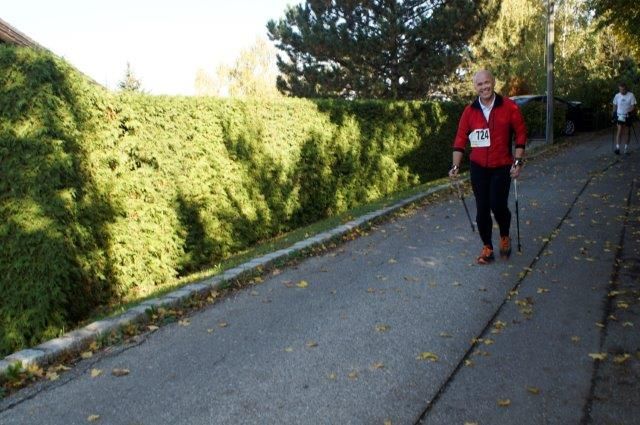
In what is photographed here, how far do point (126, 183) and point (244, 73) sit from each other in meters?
53.8

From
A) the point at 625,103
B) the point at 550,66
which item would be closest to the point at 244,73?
the point at 550,66

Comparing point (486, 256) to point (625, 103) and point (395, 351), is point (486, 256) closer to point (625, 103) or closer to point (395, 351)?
point (395, 351)

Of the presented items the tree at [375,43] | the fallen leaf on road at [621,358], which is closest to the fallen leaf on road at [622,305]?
the fallen leaf on road at [621,358]

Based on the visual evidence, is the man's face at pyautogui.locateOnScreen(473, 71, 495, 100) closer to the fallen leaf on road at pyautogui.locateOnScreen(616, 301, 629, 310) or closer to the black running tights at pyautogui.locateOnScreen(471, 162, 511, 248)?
the black running tights at pyautogui.locateOnScreen(471, 162, 511, 248)

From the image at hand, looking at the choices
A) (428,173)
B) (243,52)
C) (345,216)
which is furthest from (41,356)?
(243,52)

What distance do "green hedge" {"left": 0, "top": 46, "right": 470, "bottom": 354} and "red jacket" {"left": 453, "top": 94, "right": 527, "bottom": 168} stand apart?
3.89 m

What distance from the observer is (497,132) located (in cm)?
658

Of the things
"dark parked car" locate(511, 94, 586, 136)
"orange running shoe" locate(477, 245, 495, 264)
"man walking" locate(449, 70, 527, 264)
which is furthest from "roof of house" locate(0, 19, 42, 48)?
"dark parked car" locate(511, 94, 586, 136)

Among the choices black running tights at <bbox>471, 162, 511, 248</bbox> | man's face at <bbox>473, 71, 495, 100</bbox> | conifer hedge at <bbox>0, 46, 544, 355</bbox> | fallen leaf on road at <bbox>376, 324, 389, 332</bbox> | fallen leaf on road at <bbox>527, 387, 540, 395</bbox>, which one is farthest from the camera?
black running tights at <bbox>471, 162, 511, 248</bbox>

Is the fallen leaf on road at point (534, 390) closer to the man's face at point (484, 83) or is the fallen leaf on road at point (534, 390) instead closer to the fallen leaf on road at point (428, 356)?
the fallen leaf on road at point (428, 356)

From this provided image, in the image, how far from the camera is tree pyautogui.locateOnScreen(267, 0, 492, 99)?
77.6 feet

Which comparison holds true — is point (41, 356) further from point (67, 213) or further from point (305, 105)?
point (305, 105)

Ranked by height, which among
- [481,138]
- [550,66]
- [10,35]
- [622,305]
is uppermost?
[10,35]

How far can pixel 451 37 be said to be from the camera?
24156 mm
